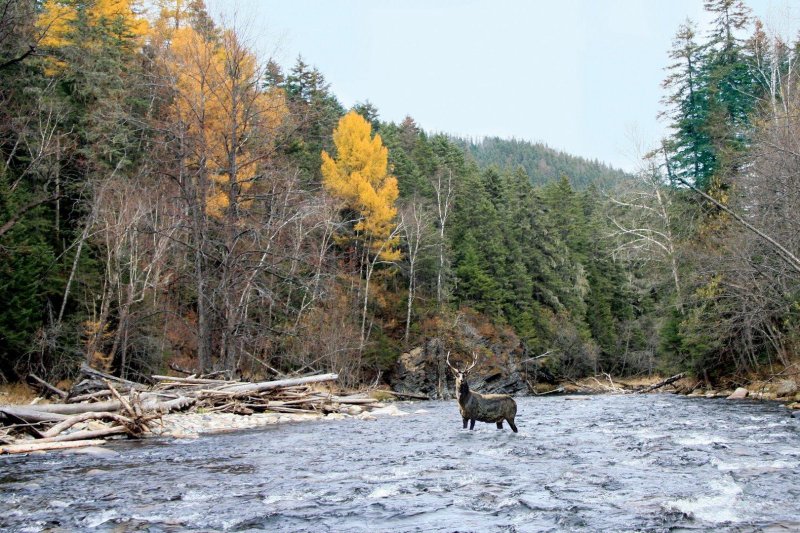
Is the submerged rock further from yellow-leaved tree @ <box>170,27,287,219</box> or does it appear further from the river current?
yellow-leaved tree @ <box>170,27,287,219</box>

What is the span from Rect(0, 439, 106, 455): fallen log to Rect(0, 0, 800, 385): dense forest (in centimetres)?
390

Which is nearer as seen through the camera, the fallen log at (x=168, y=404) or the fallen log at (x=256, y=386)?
the fallen log at (x=168, y=404)

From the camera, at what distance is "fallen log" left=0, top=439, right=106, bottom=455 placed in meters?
9.93

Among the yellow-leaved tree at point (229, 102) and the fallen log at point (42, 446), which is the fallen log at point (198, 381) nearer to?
the yellow-leaved tree at point (229, 102)

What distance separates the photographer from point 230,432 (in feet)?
45.4

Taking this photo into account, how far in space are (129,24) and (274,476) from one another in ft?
120

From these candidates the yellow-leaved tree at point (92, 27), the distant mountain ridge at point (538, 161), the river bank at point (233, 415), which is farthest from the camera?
the distant mountain ridge at point (538, 161)

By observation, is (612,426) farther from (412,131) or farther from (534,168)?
(534,168)

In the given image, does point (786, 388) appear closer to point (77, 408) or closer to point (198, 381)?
point (198, 381)

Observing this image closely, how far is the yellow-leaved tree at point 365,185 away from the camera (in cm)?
3769

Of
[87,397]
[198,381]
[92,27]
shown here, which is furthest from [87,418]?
[92,27]

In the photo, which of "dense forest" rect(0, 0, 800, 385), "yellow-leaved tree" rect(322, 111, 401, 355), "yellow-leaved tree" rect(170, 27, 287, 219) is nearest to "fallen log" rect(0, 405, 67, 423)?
"dense forest" rect(0, 0, 800, 385)

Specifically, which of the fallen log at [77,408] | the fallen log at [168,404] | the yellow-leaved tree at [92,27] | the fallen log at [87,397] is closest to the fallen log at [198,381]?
the fallen log at [168,404]

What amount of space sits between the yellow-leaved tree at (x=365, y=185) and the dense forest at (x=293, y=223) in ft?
0.46
